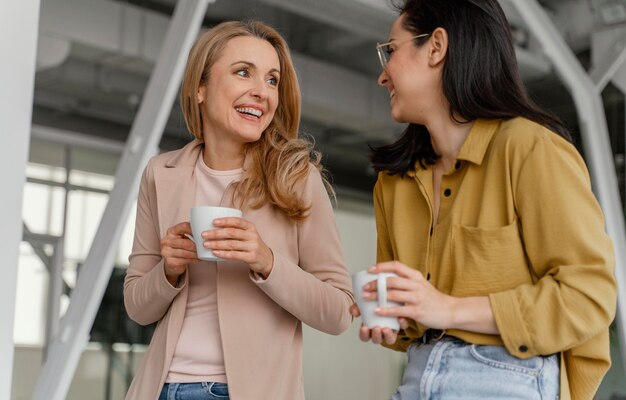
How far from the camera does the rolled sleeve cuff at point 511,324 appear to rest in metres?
1.28

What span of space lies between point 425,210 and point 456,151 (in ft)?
0.39

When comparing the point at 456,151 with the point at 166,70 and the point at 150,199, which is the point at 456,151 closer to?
the point at 150,199

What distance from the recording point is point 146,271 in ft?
6.15

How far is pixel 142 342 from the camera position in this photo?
7199 millimetres

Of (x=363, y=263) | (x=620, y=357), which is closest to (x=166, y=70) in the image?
(x=620, y=357)

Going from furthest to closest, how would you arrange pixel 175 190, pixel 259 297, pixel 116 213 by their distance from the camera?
pixel 116 213
pixel 175 190
pixel 259 297

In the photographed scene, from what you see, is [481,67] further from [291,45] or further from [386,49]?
[291,45]

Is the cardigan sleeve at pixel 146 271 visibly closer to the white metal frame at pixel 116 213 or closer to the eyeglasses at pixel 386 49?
the eyeglasses at pixel 386 49

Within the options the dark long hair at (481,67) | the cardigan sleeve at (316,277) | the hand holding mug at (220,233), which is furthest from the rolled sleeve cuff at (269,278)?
the dark long hair at (481,67)

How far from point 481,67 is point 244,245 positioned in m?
0.50

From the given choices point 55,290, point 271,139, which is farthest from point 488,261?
point 55,290

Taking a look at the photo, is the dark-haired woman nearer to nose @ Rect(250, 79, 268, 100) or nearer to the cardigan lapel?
nose @ Rect(250, 79, 268, 100)

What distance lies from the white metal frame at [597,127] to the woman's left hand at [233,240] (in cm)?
435

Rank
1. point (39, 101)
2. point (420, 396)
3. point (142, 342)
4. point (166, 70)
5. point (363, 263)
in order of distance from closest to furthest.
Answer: point (420, 396)
point (166, 70)
point (39, 101)
point (142, 342)
point (363, 263)
